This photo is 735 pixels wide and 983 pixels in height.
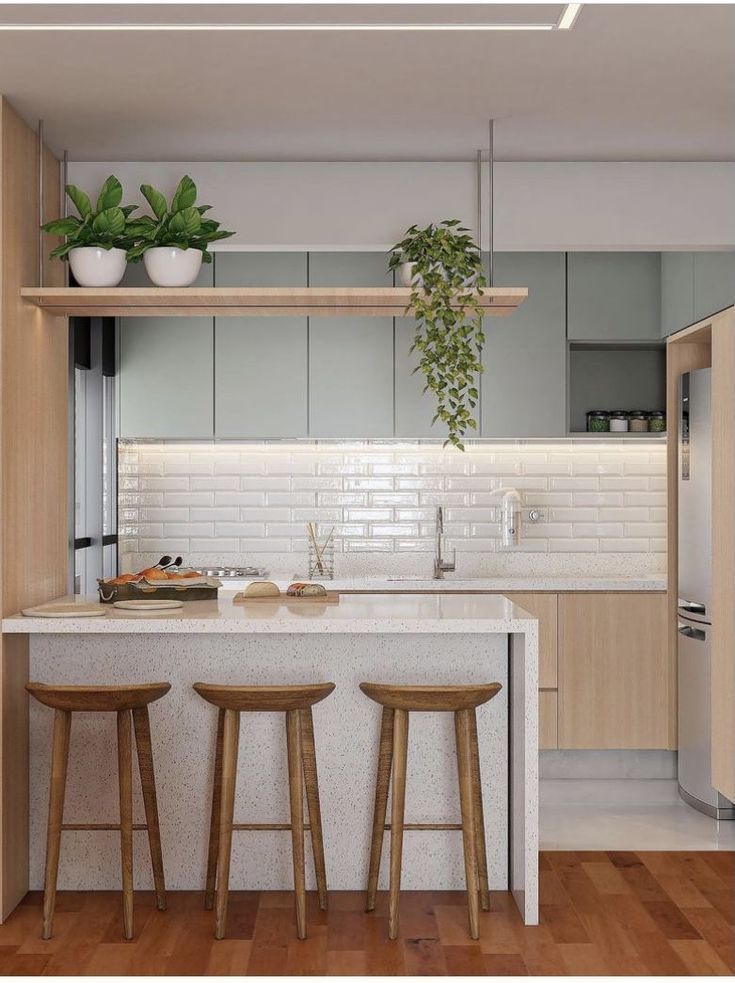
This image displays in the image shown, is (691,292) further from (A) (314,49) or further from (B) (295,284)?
(A) (314,49)

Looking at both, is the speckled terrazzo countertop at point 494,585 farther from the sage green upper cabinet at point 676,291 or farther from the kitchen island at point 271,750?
the kitchen island at point 271,750

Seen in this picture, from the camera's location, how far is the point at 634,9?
2975 millimetres

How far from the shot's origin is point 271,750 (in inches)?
152

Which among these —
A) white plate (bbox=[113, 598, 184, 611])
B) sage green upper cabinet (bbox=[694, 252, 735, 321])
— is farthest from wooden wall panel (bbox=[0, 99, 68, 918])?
sage green upper cabinet (bbox=[694, 252, 735, 321])

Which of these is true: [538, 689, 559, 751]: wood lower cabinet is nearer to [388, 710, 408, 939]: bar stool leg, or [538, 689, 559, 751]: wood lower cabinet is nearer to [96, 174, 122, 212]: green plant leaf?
[388, 710, 408, 939]: bar stool leg

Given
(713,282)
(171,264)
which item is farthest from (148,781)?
(713,282)

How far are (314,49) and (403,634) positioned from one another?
202 centimetres

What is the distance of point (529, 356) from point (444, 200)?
5.06 ft

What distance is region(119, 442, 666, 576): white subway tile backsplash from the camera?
598 cm

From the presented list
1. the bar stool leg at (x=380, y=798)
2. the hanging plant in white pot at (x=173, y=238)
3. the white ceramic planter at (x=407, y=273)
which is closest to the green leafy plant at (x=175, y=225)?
the hanging plant in white pot at (x=173, y=238)

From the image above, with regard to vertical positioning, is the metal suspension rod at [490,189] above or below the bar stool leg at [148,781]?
above

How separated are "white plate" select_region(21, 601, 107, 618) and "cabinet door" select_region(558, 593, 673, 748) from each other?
8.36 feet

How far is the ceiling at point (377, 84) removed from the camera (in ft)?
9.94

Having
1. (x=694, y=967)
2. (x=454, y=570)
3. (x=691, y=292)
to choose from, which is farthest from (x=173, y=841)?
(x=691, y=292)
